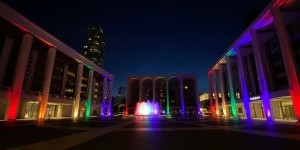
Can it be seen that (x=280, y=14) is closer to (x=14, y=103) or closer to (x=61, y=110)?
(x=14, y=103)

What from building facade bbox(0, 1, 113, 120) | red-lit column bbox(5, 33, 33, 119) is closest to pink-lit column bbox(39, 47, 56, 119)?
building facade bbox(0, 1, 113, 120)

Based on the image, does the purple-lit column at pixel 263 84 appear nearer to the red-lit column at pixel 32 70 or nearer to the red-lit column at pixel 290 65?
the red-lit column at pixel 290 65

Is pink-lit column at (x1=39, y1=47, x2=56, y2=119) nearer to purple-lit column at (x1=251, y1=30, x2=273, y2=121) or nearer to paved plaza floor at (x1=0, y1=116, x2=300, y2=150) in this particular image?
paved plaza floor at (x1=0, y1=116, x2=300, y2=150)

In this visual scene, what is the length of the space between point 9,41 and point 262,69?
1870 inches

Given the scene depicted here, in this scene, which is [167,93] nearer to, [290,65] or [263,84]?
[263,84]

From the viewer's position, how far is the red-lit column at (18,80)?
2783 centimetres

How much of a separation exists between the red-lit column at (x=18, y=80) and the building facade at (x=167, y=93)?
6143 cm

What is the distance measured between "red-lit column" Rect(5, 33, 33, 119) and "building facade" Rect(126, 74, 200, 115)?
61.4 metres

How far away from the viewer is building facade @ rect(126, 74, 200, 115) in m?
88.1

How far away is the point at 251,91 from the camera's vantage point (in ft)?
148

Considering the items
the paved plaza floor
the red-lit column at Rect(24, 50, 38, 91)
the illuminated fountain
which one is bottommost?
the paved plaza floor

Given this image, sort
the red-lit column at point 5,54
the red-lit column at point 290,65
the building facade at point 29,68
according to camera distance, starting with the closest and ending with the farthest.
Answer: the red-lit column at point 290,65 → the building facade at point 29,68 → the red-lit column at point 5,54

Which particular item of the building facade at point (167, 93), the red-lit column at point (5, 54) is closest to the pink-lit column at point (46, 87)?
the red-lit column at point (5, 54)

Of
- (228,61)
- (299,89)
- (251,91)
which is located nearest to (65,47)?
(228,61)
